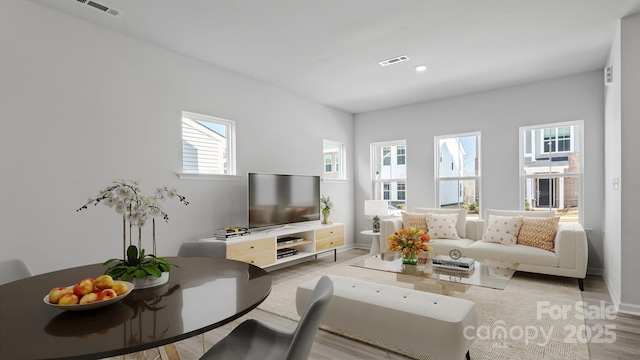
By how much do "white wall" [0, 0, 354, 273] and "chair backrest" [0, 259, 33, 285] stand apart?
86cm

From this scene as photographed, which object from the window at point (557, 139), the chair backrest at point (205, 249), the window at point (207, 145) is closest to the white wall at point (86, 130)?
the window at point (207, 145)

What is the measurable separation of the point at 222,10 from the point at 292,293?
2906 millimetres

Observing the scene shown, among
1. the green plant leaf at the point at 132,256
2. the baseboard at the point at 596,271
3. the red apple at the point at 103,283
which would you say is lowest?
the baseboard at the point at 596,271

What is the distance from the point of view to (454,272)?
3070mm

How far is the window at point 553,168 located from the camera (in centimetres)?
464

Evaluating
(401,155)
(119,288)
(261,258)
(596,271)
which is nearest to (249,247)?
(261,258)

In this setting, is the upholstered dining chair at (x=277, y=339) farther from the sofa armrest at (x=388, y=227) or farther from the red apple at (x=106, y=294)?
the sofa armrest at (x=388, y=227)

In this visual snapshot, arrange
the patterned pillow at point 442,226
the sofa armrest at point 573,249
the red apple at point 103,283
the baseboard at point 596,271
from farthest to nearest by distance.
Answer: the patterned pillow at point 442,226 → the baseboard at point 596,271 → the sofa armrest at point 573,249 → the red apple at point 103,283

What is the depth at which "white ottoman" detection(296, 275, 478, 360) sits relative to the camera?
2.07m

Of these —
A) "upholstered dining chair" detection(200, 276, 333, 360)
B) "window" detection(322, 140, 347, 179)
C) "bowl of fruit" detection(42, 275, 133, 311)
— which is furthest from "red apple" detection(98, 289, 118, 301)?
"window" detection(322, 140, 347, 179)

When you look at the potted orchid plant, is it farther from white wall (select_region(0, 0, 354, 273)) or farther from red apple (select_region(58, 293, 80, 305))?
white wall (select_region(0, 0, 354, 273))

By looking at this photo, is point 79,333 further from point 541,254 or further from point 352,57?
point 541,254

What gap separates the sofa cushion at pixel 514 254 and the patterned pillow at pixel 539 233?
0.32 ft

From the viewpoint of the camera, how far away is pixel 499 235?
4.42 m
